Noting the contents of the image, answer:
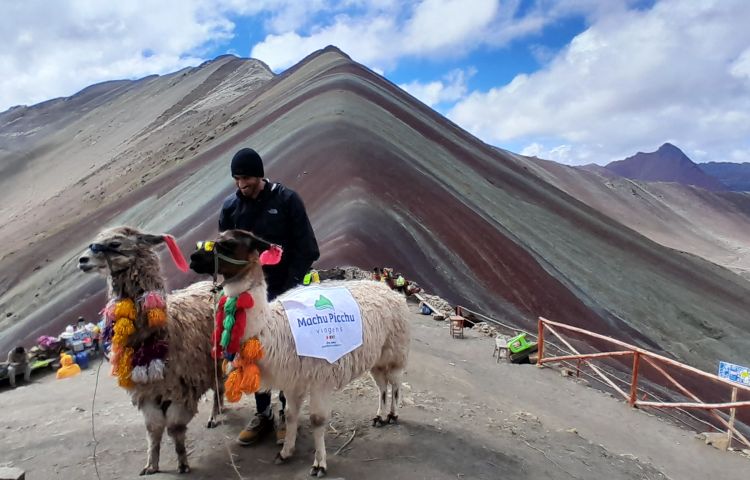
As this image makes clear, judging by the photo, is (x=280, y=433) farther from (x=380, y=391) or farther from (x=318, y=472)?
(x=380, y=391)

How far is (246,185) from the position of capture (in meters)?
4.46

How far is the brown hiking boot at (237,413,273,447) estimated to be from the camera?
15.5 feet

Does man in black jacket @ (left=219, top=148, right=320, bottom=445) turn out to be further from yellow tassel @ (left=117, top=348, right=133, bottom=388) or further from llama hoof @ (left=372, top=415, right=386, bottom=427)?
yellow tassel @ (left=117, top=348, right=133, bottom=388)

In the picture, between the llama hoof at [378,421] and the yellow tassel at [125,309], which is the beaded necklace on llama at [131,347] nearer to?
the yellow tassel at [125,309]

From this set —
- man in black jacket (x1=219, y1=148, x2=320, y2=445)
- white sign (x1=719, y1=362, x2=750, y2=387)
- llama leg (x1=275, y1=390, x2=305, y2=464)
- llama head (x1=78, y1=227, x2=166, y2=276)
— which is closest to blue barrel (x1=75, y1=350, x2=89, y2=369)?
man in black jacket (x1=219, y1=148, x2=320, y2=445)

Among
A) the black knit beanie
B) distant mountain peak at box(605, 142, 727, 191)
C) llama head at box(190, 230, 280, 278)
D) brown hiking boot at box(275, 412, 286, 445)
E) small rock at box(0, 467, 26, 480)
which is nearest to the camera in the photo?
small rock at box(0, 467, 26, 480)

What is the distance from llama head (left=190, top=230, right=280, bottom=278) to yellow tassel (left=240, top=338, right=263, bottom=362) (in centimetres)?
52

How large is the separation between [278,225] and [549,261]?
690 inches

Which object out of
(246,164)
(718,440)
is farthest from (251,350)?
(718,440)

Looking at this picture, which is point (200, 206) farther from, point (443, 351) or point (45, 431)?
point (45, 431)

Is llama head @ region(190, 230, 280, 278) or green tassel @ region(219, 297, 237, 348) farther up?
llama head @ region(190, 230, 280, 278)

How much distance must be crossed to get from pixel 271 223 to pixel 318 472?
6.55 ft

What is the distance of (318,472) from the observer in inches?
167

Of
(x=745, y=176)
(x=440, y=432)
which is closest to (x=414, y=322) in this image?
(x=440, y=432)
